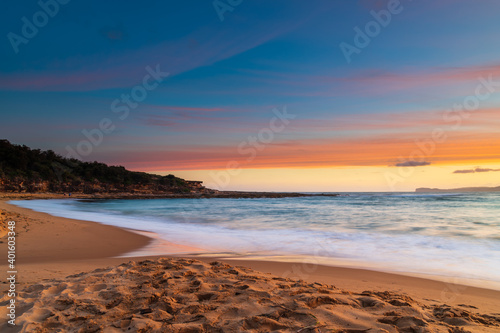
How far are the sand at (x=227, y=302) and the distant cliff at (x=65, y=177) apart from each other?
162 ft

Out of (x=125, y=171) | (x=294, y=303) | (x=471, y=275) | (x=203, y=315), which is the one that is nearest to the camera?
(x=203, y=315)

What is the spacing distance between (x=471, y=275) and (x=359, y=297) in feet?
11.4

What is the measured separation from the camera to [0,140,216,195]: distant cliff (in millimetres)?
47513

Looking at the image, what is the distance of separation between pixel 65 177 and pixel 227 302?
63.9m

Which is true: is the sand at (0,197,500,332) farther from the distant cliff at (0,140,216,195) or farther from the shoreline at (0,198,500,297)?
the distant cliff at (0,140,216,195)

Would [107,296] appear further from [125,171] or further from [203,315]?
[125,171]

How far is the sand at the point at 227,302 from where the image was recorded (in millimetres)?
2602

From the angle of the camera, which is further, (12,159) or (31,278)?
(12,159)

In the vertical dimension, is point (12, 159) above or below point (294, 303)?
above

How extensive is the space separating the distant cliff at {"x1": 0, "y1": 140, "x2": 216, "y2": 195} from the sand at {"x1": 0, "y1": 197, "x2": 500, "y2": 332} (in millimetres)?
49372

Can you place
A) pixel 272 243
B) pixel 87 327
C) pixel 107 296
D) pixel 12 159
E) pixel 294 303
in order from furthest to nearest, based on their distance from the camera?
pixel 12 159 → pixel 272 243 → pixel 107 296 → pixel 294 303 → pixel 87 327

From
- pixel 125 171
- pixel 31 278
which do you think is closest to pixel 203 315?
pixel 31 278

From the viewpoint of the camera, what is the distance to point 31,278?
13.7ft

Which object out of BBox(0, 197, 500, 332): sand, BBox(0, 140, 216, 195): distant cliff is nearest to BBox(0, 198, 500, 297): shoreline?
BBox(0, 197, 500, 332): sand
